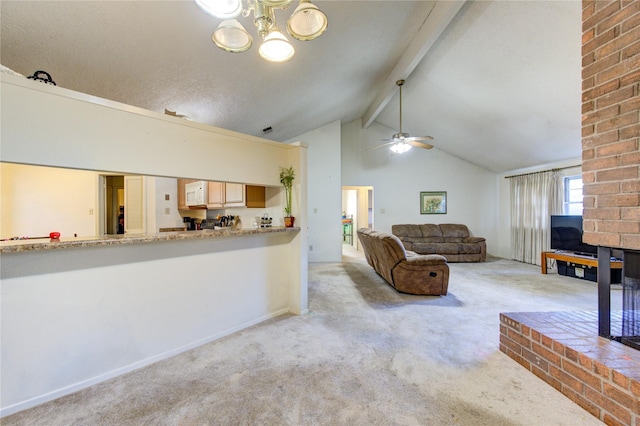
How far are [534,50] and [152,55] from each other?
13.5ft

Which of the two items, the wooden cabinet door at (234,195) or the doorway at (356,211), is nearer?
the wooden cabinet door at (234,195)

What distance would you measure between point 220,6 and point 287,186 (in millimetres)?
1921

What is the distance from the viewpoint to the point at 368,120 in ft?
21.8

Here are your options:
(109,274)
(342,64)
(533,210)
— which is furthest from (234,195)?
(533,210)

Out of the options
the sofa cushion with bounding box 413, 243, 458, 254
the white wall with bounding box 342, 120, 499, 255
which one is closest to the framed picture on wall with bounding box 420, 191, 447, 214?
the white wall with bounding box 342, 120, 499, 255

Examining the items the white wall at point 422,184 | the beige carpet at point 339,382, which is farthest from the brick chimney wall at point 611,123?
the white wall at point 422,184

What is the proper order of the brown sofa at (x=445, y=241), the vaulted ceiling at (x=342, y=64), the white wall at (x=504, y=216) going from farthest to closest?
the white wall at (x=504, y=216), the brown sofa at (x=445, y=241), the vaulted ceiling at (x=342, y=64)

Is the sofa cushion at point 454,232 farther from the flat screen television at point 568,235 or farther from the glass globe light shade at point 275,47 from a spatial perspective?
the glass globe light shade at point 275,47

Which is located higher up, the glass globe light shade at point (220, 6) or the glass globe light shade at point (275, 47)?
the glass globe light shade at point (275, 47)

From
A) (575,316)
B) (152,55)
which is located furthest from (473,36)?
(152,55)

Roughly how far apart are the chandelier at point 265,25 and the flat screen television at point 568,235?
5.80m

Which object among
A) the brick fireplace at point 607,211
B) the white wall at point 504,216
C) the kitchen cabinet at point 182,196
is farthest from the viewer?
the white wall at point 504,216

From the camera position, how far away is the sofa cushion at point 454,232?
22.7 feet

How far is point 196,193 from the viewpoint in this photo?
4344mm
